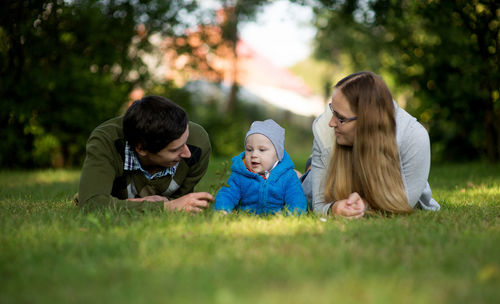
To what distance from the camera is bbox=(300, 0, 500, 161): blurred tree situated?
8836mm

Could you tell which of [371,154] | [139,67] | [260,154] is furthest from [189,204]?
[139,67]

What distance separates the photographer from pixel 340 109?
3916 mm

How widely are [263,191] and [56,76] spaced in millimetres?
7512

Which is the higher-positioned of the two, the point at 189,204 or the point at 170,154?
the point at 170,154

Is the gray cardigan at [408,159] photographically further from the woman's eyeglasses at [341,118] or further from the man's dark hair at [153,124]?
the man's dark hair at [153,124]

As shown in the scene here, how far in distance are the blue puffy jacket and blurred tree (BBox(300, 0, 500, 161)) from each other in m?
→ 5.98

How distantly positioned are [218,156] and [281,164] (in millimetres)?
12262

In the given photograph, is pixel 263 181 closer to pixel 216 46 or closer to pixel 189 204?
pixel 189 204

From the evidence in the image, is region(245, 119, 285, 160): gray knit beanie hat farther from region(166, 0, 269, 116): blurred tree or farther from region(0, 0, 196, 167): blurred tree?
region(166, 0, 269, 116): blurred tree

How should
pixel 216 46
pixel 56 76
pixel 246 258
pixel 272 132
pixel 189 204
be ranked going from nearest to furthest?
pixel 246 258 < pixel 189 204 < pixel 272 132 < pixel 56 76 < pixel 216 46

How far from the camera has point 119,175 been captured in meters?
4.29

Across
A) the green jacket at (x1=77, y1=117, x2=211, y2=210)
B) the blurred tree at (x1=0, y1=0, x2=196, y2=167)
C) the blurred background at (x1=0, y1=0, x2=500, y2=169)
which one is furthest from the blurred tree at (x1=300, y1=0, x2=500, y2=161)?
the green jacket at (x1=77, y1=117, x2=211, y2=210)

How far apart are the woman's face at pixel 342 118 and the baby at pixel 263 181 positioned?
742 millimetres

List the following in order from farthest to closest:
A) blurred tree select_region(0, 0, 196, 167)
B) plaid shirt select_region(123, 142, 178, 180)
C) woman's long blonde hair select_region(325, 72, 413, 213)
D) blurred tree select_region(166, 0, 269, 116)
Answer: blurred tree select_region(166, 0, 269, 116) < blurred tree select_region(0, 0, 196, 167) < plaid shirt select_region(123, 142, 178, 180) < woman's long blonde hair select_region(325, 72, 413, 213)
